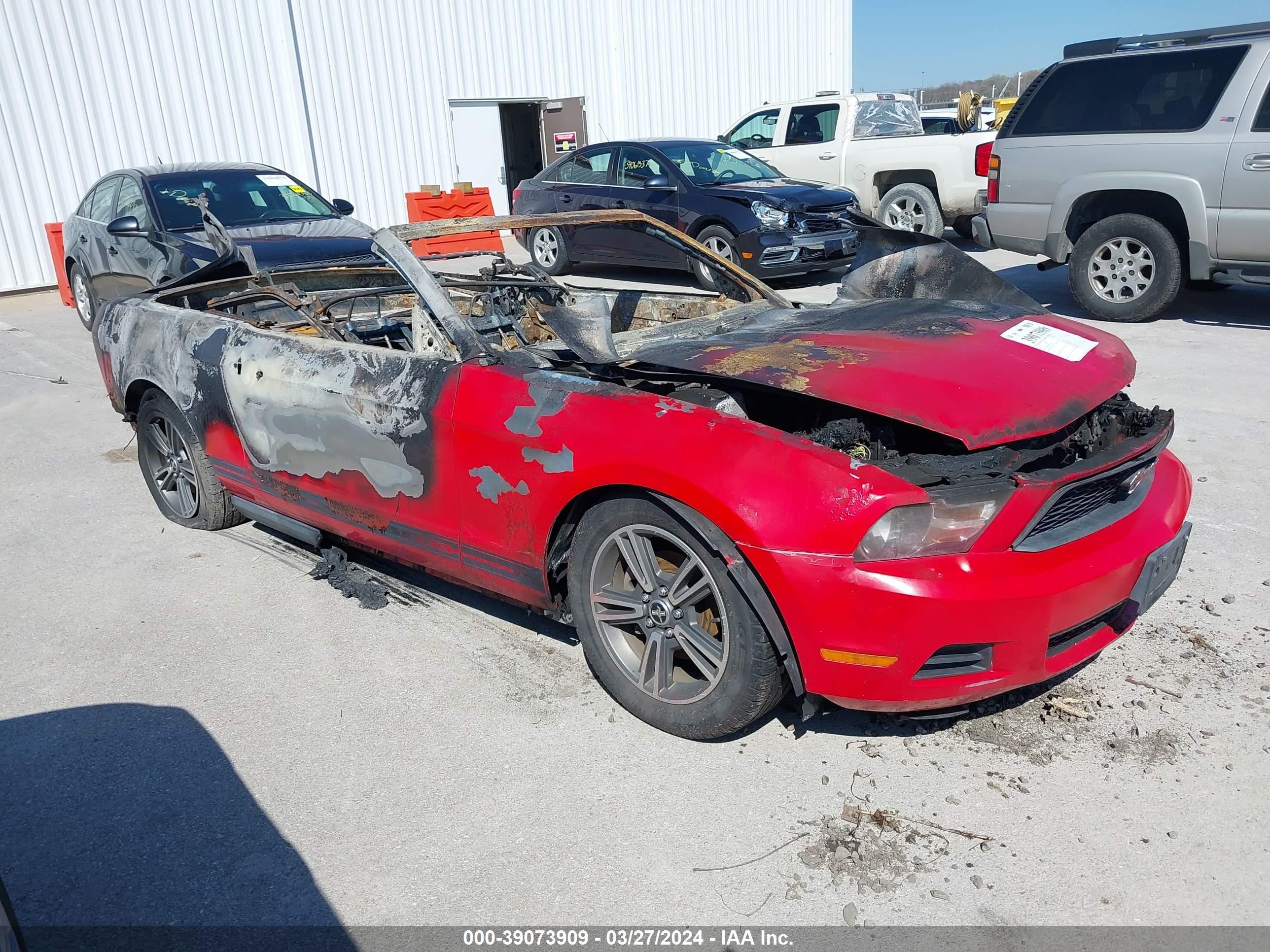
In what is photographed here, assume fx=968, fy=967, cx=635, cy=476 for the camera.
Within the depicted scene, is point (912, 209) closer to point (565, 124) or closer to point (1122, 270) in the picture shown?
point (1122, 270)

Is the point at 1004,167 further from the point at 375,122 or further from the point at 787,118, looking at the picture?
the point at 375,122

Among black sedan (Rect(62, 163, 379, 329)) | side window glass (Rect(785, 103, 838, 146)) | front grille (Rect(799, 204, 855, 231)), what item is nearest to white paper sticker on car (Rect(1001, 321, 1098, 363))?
black sedan (Rect(62, 163, 379, 329))

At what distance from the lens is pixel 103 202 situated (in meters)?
9.25

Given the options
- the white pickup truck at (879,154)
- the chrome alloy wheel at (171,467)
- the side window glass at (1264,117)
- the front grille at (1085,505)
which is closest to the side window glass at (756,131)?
the white pickup truck at (879,154)

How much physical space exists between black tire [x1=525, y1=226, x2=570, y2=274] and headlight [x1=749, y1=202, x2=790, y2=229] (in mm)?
2695

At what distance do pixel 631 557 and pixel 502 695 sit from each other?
76cm

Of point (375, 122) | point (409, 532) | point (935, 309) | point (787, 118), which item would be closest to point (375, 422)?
point (409, 532)

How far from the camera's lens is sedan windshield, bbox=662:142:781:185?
10.6 metres

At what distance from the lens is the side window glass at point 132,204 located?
27.5 feet

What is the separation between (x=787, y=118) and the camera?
13.0 meters

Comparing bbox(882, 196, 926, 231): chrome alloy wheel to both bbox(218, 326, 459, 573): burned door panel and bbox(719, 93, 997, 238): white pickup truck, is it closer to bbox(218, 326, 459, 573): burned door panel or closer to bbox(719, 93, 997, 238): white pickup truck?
bbox(719, 93, 997, 238): white pickup truck

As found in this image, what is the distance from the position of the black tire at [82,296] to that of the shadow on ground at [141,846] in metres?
7.92

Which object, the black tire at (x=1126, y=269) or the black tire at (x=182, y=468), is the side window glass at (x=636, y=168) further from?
the black tire at (x=182, y=468)

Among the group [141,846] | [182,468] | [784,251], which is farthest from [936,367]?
[784,251]
